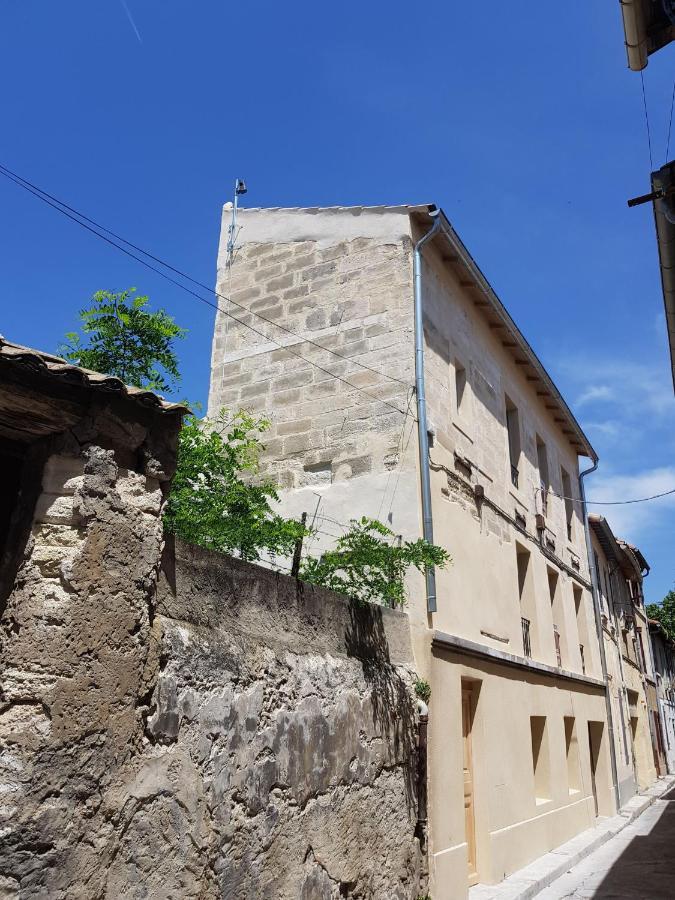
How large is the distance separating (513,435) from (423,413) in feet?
14.5

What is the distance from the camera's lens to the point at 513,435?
11.3 meters

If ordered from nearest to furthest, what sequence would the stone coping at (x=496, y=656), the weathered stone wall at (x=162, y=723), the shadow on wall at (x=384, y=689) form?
the weathered stone wall at (x=162, y=723) → the shadow on wall at (x=384, y=689) → the stone coping at (x=496, y=656)

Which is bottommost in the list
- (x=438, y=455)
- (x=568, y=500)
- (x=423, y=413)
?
(x=438, y=455)

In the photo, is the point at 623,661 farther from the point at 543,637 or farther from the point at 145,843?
the point at 145,843

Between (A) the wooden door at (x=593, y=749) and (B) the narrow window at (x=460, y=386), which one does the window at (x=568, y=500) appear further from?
(B) the narrow window at (x=460, y=386)

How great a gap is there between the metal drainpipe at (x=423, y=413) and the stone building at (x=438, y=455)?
55mm

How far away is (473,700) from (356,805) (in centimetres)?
310

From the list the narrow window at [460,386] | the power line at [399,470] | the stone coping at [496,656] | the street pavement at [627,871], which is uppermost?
the narrow window at [460,386]

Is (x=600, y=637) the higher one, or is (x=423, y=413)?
(x=423, y=413)

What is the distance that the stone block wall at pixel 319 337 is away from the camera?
768 centimetres

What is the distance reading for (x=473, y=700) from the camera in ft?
25.5

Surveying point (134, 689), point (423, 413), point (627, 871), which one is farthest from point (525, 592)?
point (134, 689)

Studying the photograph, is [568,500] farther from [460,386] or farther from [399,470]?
[399,470]

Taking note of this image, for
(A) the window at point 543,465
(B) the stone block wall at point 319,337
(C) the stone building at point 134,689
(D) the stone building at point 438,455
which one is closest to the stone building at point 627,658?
(A) the window at point 543,465
